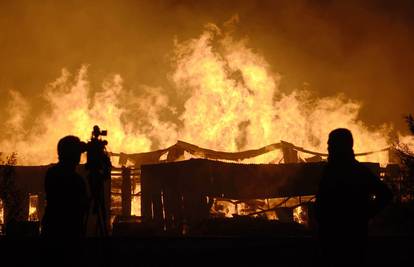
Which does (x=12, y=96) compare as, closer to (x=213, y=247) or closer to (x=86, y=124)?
(x=86, y=124)

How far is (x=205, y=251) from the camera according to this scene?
567 cm

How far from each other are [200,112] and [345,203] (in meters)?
31.6

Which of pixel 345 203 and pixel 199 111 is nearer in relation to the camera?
pixel 345 203

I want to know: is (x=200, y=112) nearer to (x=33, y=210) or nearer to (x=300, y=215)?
(x=33, y=210)

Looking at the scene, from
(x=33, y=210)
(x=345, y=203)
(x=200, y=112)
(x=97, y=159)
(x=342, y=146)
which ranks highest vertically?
(x=200, y=112)

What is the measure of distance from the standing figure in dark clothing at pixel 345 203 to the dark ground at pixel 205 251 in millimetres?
1677

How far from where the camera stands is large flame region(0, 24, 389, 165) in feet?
110

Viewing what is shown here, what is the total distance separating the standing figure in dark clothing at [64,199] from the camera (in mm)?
4375

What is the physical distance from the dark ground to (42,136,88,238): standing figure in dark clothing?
1.15 m

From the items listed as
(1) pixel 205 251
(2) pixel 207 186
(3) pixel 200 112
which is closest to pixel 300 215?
(2) pixel 207 186

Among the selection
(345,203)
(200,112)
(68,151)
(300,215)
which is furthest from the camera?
(200,112)

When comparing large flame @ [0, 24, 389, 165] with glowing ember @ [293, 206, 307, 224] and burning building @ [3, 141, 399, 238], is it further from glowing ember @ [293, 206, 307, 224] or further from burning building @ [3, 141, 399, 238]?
burning building @ [3, 141, 399, 238]

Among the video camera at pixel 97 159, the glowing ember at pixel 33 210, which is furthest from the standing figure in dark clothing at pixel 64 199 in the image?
the glowing ember at pixel 33 210

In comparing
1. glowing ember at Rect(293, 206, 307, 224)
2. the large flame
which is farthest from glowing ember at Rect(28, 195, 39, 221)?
glowing ember at Rect(293, 206, 307, 224)
